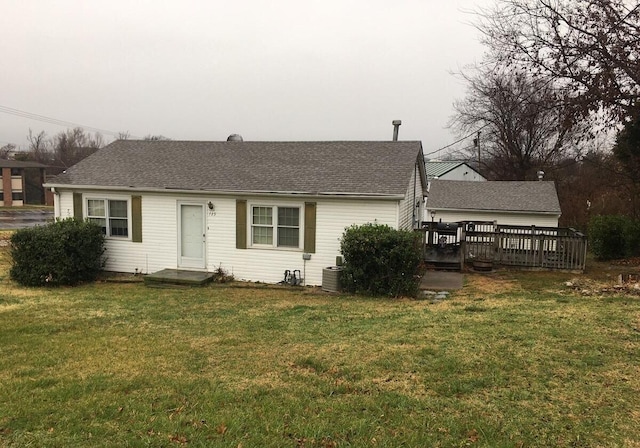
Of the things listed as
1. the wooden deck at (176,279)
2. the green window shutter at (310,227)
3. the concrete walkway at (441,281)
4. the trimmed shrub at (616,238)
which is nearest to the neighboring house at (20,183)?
Answer: the wooden deck at (176,279)

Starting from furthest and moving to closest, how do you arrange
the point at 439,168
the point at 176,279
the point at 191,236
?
the point at 439,168 → the point at 191,236 → the point at 176,279

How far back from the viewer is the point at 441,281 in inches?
517

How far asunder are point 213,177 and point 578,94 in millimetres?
10657

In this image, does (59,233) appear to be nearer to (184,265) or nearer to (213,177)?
(184,265)

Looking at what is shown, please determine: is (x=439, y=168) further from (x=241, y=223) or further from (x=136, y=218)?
(x=136, y=218)

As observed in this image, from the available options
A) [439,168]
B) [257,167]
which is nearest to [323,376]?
[257,167]

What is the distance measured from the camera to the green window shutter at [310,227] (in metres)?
12.5

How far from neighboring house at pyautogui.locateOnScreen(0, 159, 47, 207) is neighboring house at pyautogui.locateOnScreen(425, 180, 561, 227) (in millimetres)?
54096

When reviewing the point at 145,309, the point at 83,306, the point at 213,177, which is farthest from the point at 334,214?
the point at 83,306

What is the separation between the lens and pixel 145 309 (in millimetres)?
9453

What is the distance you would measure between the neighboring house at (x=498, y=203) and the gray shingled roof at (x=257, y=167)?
852 centimetres

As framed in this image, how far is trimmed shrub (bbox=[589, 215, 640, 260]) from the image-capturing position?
17.9m

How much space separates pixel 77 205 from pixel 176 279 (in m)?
Answer: 4.39

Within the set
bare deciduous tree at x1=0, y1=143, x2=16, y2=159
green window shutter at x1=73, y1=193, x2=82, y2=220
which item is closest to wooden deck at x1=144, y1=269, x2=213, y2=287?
green window shutter at x1=73, y1=193, x2=82, y2=220
